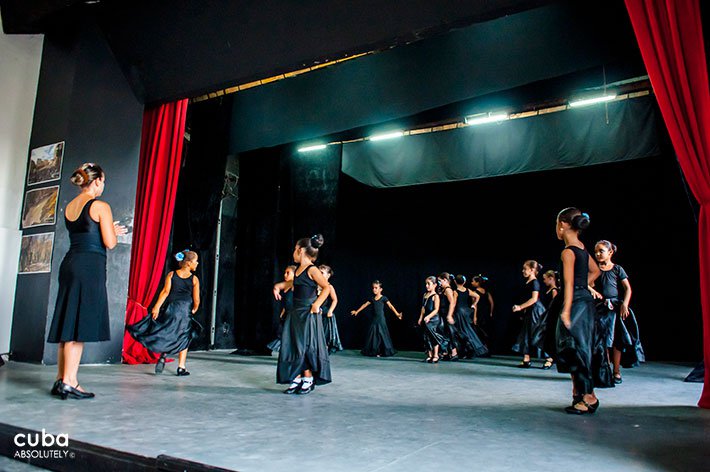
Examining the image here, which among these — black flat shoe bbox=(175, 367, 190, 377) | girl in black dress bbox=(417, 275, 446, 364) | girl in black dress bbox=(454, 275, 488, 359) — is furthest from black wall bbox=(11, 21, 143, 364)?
girl in black dress bbox=(454, 275, 488, 359)

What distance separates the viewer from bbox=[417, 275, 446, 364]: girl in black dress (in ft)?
27.7

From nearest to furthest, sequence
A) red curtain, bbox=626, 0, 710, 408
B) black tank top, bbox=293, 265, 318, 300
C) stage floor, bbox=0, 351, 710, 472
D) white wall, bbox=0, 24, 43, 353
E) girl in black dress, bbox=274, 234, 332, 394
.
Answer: stage floor, bbox=0, 351, 710, 472, red curtain, bbox=626, 0, 710, 408, girl in black dress, bbox=274, 234, 332, 394, black tank top, bbox=293, 265, 318, 300, white wall, bbox=0, 24, 43, 353

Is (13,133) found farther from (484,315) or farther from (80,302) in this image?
(484,315)

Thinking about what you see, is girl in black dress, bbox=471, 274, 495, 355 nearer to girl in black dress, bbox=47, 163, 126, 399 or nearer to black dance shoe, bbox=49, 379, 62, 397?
girl in black dress, bbox=47, 163, 126, 399

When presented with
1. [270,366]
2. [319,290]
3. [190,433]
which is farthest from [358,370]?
[190,433]

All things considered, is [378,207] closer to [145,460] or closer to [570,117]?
[570,117]

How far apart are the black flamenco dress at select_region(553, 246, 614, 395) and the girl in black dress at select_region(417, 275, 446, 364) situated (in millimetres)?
4621

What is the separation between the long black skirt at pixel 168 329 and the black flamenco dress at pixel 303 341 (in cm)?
171

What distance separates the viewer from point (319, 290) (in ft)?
15.9

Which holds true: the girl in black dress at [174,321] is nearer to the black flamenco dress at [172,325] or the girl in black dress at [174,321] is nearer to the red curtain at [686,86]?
the black flamenco dress at [172,325]

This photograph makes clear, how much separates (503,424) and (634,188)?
26.6 ft

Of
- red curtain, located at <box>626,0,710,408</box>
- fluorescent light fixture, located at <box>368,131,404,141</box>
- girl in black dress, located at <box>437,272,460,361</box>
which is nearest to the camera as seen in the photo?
red curtain, located at <box>626,0,710,408</box>

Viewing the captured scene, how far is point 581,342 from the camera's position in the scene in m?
3.67

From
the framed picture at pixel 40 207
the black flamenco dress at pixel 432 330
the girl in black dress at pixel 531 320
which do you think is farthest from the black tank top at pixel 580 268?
the framed picture at pixel 40 207
